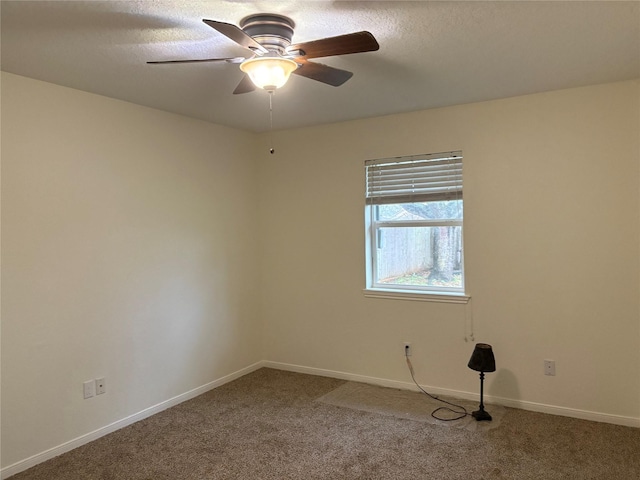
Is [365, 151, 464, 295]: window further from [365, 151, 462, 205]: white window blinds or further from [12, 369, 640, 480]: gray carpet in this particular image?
[12, 369, 640, 480]: gray carpet

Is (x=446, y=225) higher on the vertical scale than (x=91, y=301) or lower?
higher

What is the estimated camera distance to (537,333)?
3.55 meters

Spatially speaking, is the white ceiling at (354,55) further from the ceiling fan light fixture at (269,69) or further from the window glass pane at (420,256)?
the window glass pane at (420,256)

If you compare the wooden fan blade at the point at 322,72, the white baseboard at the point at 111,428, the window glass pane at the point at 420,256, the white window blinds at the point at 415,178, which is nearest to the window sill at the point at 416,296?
the window glass pane at the point at 420,256

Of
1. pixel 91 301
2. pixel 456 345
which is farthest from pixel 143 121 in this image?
pixel 456 345

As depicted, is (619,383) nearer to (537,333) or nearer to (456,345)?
(537,333)

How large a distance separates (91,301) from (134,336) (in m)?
0.45

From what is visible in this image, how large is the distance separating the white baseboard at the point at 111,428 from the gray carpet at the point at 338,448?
0.05 metres

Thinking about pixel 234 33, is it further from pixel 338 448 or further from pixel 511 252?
pixel 511 252

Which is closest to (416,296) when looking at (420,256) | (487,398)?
(420,256)

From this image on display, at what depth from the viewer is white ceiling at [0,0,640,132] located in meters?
2.09

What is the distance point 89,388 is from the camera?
3.25 metres

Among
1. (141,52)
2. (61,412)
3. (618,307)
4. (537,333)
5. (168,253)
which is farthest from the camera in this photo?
(168,253)

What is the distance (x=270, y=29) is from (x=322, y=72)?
33 centimetres
